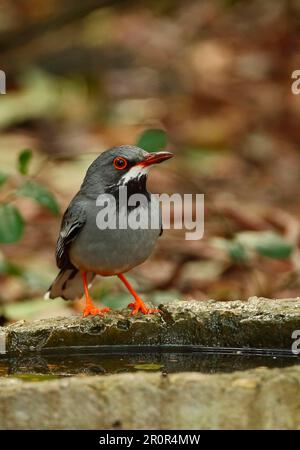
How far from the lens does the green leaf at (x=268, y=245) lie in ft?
26.2

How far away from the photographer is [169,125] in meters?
14.4

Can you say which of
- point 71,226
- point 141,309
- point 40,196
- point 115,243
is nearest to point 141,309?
point 141,309

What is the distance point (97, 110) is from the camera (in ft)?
48.3

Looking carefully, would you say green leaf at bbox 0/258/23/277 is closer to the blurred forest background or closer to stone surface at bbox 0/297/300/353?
the blurred forest background

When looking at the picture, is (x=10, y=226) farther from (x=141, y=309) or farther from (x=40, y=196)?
(x=141, y=309)

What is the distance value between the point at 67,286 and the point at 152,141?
1.29 m

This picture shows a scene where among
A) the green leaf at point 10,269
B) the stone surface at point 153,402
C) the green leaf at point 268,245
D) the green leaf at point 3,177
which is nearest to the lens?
the stone surface at point 153,402

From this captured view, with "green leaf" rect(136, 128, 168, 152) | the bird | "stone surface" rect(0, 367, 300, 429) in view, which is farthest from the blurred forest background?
"stone surface" rect(0, 367, 300, 429)

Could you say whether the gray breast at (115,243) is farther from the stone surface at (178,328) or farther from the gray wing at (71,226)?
the stone surface at (178,328)

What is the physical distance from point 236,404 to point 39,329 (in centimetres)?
181

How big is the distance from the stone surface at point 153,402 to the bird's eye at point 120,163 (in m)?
2.31

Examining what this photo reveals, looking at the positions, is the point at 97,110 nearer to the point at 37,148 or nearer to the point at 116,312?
the point at 37,148

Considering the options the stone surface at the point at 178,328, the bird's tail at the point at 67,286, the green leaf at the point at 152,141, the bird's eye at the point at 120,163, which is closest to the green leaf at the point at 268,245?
the green leaf at the point at 152,141
